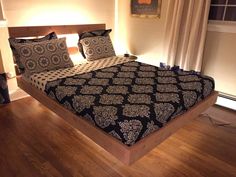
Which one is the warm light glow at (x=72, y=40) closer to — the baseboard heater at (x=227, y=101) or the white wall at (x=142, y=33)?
the white wall at (x=142, y=33)

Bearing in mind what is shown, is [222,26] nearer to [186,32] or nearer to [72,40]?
[186,32]

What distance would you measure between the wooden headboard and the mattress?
0.88 metres

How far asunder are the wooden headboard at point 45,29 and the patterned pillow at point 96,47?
40cm

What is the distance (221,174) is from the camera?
5.86 feet

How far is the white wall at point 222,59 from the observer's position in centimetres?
294

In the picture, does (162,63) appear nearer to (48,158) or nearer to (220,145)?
(220,145)

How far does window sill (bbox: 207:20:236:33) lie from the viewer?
2.85 metres

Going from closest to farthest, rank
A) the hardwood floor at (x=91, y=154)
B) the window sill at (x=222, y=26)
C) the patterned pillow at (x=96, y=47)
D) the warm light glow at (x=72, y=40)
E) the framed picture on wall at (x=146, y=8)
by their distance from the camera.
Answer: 1. the hardwood floor at (x=91, y=154)
2. the window sill at (x=222, y=26)
3. the patterned pillow at (x=96, y=47)
4. the warm light glow at (x=72, y=40)
5. the framed picture on wall at (x=146, y=8)

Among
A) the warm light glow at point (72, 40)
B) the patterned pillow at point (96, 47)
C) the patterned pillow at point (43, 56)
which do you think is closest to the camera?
the patterned pillow at point (43, 56)

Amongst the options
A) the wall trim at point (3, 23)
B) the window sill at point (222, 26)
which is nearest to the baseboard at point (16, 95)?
the wall trim at point (3, 23)

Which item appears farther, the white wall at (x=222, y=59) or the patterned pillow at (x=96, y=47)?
the patterned pillow at (x=96, y=47)

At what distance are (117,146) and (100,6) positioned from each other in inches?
120

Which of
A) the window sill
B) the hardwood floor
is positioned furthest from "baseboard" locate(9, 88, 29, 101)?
the window sill

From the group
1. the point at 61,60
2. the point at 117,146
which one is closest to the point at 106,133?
the point at 117,146
